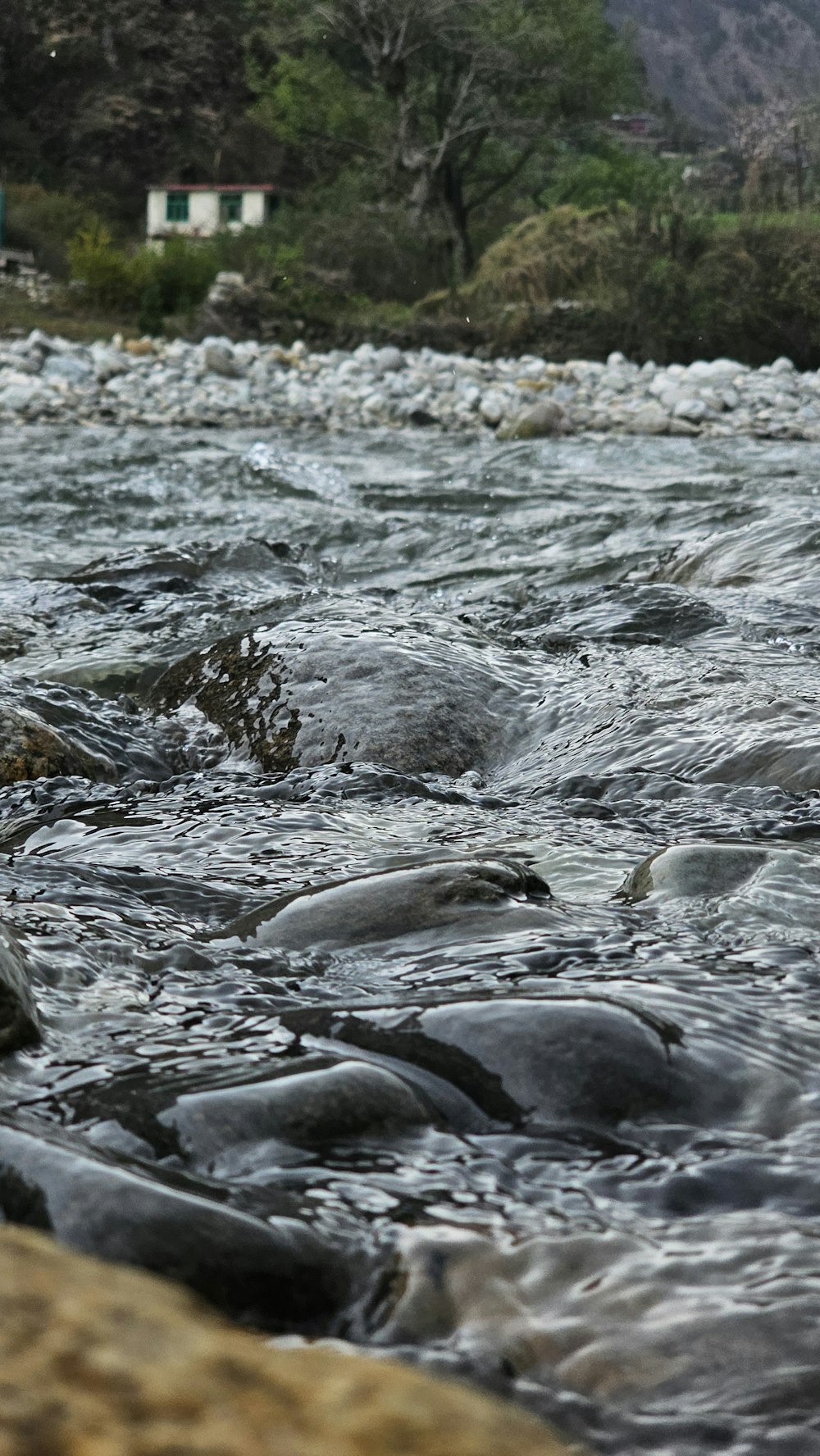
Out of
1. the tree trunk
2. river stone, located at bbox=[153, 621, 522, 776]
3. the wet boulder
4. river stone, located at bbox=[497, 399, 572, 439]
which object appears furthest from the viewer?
the tree trunk

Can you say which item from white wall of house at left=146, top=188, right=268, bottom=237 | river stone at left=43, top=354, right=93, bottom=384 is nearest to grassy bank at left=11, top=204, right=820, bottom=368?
river stone at left=43, top=354, right=93, bottom=384

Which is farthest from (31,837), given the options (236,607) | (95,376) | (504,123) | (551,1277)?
(504,123)

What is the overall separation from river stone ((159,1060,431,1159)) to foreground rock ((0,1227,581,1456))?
1.46 ft

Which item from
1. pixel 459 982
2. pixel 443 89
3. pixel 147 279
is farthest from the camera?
pixel 443 89

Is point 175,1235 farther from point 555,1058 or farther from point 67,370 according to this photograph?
point 67,370

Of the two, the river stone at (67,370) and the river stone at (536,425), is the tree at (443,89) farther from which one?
the river stone at (536,425)

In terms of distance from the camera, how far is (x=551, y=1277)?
1.47 meters

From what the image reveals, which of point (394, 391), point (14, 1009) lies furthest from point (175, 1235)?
point (394, 391)

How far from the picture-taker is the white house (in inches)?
1332

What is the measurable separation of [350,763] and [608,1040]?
1818 mm

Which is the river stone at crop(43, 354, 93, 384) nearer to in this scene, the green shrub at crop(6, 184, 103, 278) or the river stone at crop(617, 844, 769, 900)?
the green shrub at crop(6, 184, 103, 278)

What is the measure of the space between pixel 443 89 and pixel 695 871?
3218 cm

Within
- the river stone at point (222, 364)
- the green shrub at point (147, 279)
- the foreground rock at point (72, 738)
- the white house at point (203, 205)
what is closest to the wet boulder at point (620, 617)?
the foreground rock at point (72, 738)

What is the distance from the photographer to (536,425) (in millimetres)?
13000
